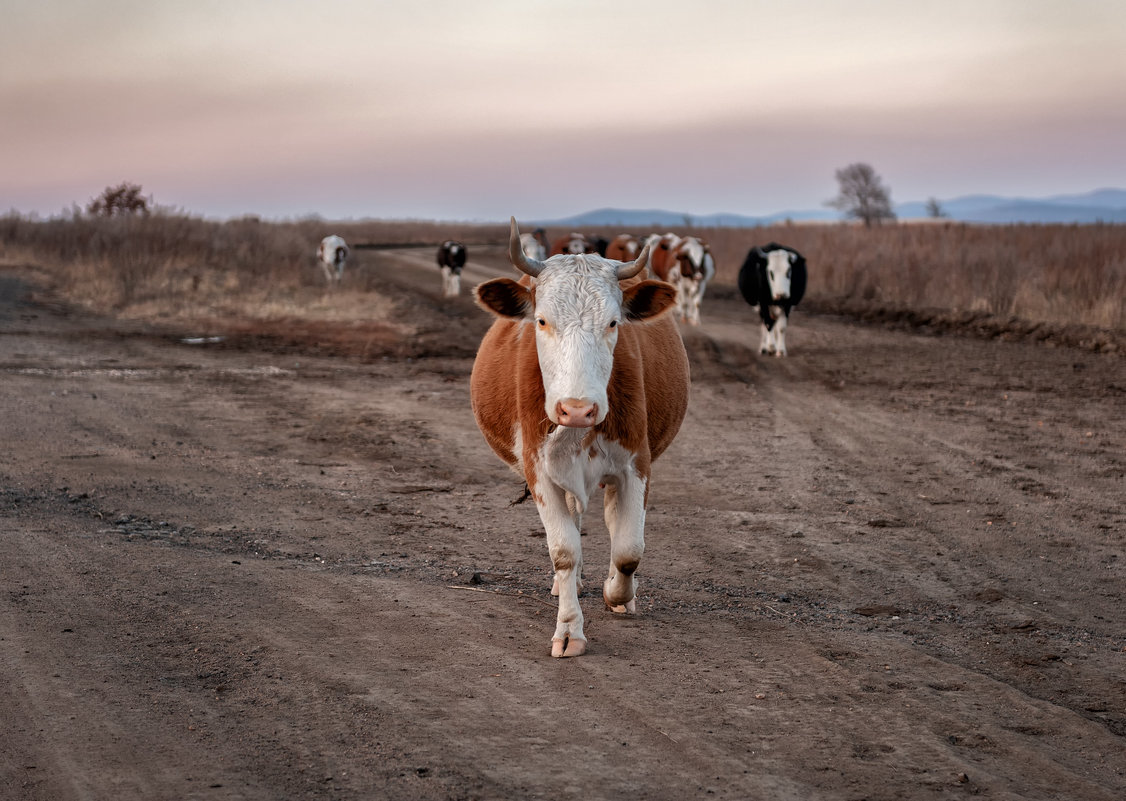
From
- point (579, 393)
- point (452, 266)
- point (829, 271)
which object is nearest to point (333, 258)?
point (452, 266)

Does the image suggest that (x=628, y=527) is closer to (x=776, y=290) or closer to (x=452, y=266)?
(x=776, y=290)

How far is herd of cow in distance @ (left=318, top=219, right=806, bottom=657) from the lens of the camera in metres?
4.77

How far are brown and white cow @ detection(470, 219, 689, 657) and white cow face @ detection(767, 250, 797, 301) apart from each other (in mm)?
10338

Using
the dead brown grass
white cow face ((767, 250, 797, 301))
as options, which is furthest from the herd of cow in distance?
the dead brown grass

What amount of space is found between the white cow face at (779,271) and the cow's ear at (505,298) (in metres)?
11.2

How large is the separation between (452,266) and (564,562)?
22.0 metres

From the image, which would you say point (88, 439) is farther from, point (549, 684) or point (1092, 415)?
point (1092, 415)

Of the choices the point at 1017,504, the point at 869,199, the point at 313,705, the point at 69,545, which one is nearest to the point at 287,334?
the point at 69,545

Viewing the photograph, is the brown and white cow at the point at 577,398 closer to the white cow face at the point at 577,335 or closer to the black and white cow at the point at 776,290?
the white cow face at the point at 577,335

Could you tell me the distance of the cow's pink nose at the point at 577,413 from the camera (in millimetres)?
4453

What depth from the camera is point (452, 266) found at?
26719mm

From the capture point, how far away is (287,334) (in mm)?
18891

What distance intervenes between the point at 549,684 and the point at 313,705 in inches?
40.8

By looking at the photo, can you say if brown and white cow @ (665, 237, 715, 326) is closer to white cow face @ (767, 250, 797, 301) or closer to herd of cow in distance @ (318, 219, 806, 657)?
white cow face @ (767, 250, 797, 301)
